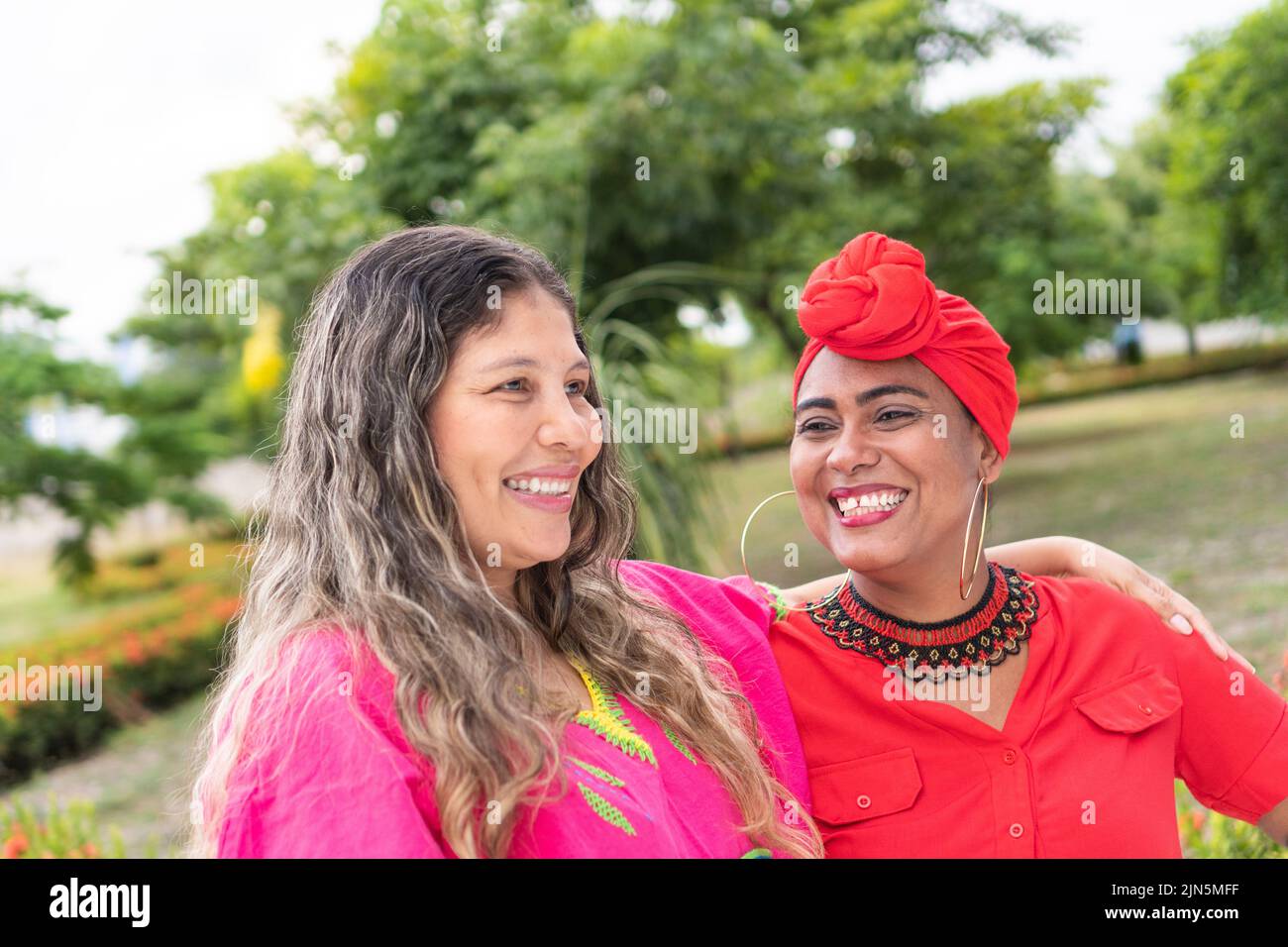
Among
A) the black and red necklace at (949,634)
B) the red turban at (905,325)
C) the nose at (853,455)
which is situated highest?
the red turban at (905,325)

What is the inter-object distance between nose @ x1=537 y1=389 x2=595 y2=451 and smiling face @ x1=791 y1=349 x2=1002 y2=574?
48cm

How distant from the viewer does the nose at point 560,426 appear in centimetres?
167

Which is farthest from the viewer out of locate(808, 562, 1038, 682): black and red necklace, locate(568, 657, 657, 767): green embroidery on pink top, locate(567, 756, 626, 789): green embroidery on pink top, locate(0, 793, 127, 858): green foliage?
locate(0, 793, 127, 858): green foliage

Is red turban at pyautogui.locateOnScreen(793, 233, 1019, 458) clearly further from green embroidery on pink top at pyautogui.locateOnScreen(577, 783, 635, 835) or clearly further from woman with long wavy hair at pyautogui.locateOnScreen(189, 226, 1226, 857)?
green embroidery on pink top at pyautogui.locateOnScreen(577, 783, 635, 835)

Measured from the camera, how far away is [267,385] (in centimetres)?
1027

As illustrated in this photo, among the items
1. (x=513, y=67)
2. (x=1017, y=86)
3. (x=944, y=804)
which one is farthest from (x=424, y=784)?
(x=1017, y=86)

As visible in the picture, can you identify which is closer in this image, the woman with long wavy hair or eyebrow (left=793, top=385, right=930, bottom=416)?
the woman with long wavy hair

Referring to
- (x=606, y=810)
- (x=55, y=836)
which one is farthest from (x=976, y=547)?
(x=55, y=836)

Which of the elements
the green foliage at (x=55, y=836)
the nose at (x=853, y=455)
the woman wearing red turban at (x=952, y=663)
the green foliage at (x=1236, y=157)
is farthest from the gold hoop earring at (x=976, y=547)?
the green foliage at (x=1236, y=157)

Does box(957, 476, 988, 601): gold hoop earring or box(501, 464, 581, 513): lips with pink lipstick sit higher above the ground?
box(501, 464, 581, 513): lips with pink lipstick

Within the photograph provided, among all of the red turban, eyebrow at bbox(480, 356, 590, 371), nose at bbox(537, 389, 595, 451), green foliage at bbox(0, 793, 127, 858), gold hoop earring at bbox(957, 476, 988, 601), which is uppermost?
the red turban

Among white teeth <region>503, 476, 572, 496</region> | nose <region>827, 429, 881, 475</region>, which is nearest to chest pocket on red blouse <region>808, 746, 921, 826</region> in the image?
nose <region>827, 429, 881, 475</region>

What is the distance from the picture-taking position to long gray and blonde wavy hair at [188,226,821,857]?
146 cm

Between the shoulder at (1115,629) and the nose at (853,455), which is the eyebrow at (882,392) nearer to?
the nose at (853,455)
